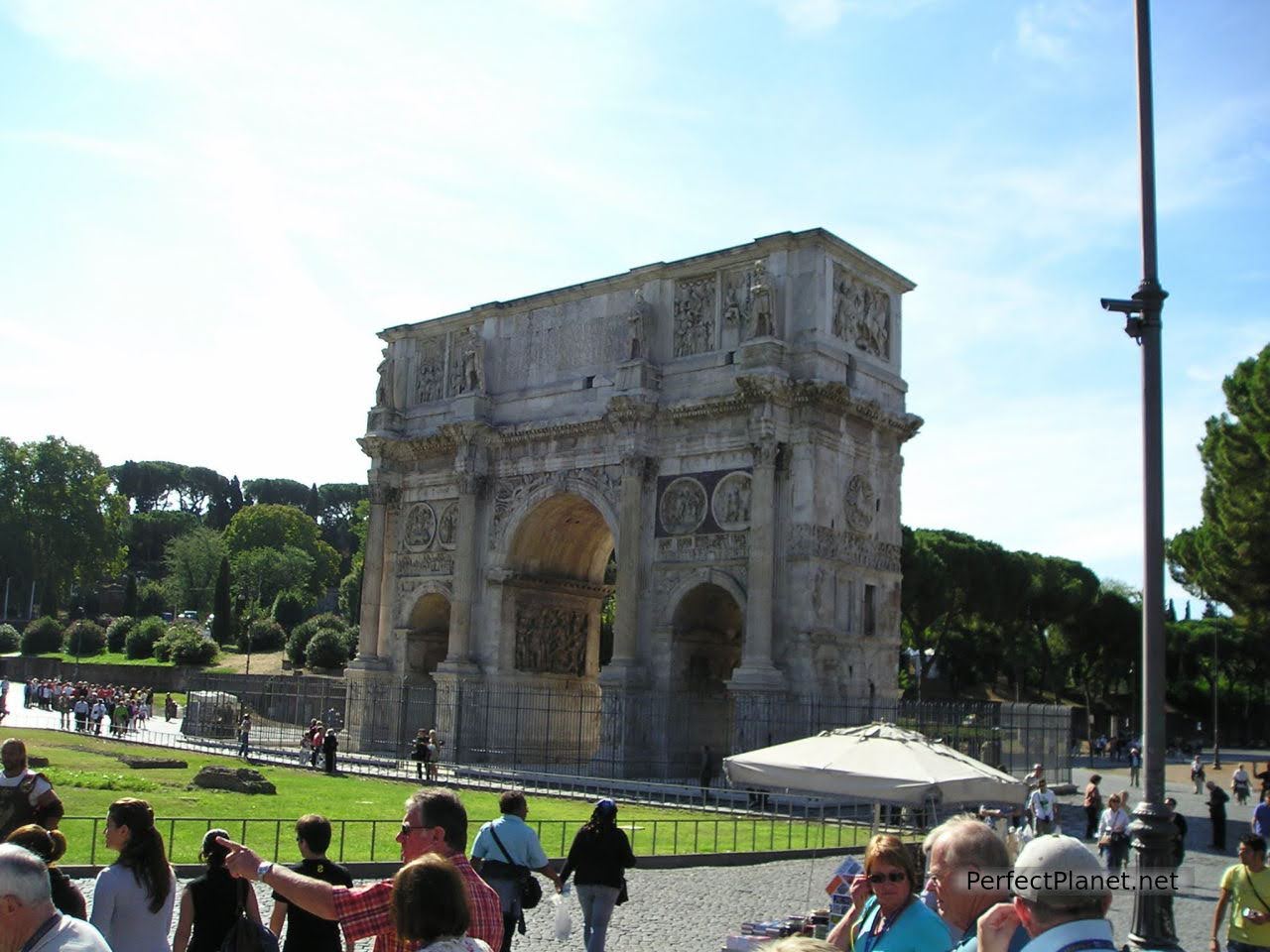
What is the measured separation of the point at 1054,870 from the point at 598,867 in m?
6.54

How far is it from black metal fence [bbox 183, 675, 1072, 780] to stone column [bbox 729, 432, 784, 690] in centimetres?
45

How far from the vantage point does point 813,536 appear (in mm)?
30156

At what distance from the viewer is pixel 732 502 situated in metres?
31.4

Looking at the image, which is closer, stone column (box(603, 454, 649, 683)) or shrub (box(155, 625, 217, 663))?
stone column (box(603, 454, 649, 683))

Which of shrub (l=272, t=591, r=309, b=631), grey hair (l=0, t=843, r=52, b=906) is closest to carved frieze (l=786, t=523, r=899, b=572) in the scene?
grey hair (l=0, t=843, r=52, b=906)

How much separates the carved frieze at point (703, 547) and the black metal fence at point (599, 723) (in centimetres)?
332

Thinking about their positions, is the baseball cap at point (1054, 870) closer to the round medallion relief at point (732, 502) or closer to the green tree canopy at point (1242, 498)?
the round medallion relief at point (732, 502)

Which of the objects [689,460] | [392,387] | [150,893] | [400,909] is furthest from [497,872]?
[392,387]

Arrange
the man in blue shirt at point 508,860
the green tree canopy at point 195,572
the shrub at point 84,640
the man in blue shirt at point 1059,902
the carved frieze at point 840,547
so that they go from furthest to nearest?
1. the green tree canopy at point 195,572
2. the shrub at point 84,640
3. the carved frieze at point 840,547
4. the man in blue shirt at point 508,860
5. the man in blue shirt at point 1059,902

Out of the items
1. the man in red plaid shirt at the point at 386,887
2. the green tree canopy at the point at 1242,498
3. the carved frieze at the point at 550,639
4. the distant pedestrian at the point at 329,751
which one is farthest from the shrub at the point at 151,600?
the man in red plaid shirt at the point at 386,887

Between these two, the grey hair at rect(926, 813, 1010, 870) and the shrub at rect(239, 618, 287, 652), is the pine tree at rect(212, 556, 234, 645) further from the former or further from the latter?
the grey hair at rect(926, 813, 1010, 870)

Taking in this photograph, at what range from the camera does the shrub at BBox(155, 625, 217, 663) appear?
7144 centimetres

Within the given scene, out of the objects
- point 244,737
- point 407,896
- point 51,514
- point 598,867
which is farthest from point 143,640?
point 407,896

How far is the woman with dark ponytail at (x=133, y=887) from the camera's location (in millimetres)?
6082
